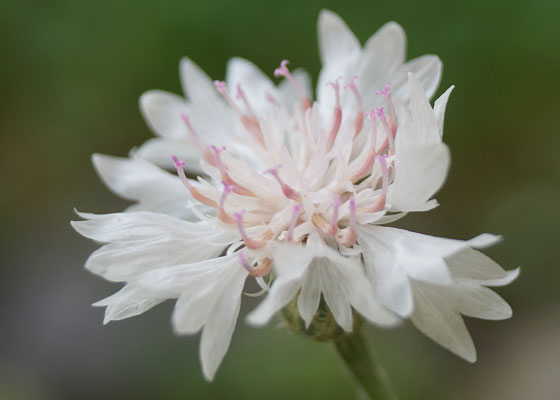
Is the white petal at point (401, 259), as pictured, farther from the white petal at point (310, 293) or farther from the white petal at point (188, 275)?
the white petal at point (188, 275)

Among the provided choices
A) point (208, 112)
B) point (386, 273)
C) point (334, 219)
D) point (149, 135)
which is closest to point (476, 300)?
point (386, 273)

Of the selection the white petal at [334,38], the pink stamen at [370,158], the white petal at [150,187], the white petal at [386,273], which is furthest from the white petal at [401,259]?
the white petal at [334,38]

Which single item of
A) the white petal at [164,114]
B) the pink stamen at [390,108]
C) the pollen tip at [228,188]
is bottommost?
the pink stamen at [390,108]

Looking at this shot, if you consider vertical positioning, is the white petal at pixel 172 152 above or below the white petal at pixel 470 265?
above

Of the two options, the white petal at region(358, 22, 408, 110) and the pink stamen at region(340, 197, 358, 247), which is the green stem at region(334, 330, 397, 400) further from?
the white petal at region(358, 22, 408, 110)

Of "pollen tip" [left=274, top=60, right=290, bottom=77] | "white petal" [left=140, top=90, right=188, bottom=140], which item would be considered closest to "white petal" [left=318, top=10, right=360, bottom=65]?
"pollen tip" [left=274, top=60, right=290, bottom=77]

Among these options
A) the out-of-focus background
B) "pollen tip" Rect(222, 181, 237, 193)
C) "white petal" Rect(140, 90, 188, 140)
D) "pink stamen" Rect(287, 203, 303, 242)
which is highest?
"white petal" Rect(140, 90, 188, 140)

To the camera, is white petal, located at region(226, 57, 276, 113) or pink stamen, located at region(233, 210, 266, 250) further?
white petal, located at region(226, 57, 276, 113)
